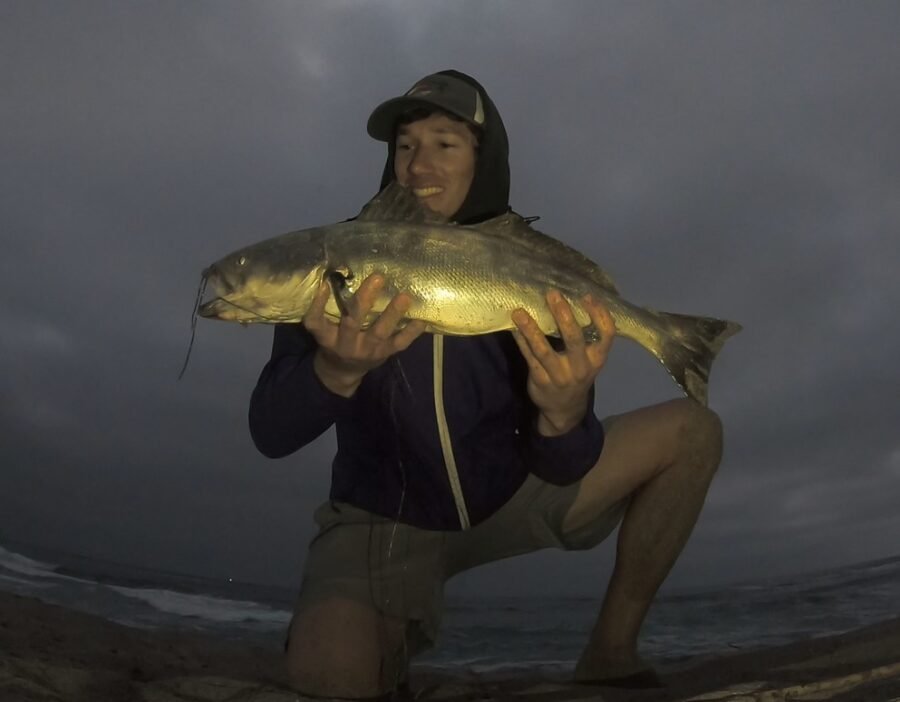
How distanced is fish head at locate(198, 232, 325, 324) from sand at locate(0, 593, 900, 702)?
77.3 inches

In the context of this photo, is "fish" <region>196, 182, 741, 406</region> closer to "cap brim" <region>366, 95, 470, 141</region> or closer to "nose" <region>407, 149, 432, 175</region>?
"nose" <region>407, 149, 432, 175</region>

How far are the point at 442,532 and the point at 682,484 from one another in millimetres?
1702

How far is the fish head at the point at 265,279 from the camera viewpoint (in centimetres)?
334

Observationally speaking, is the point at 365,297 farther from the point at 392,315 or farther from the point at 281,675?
the point at 281,675

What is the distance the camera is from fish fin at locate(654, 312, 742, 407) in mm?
3922

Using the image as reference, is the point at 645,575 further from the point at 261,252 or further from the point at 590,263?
the point at 261,252

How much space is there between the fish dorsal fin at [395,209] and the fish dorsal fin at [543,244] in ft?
1.29

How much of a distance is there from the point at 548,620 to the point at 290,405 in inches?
395

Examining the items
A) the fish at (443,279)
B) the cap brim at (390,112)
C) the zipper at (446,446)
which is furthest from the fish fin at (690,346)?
the cap brim at (390,112)

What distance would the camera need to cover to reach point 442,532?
4.49 meters

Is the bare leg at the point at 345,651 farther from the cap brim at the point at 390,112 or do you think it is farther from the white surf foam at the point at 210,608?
the white surf foam at the point at 210,608

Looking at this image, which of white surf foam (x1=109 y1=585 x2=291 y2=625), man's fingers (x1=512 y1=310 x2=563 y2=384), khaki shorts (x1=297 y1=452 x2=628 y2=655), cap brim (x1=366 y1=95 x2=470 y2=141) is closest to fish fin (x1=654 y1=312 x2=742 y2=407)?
man's fingers (x1=512 y1=310 x2=563 y2=384)

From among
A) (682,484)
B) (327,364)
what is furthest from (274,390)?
(682,484)

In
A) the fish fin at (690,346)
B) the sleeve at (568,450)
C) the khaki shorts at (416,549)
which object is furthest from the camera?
the khaki shorts at (416,549)
